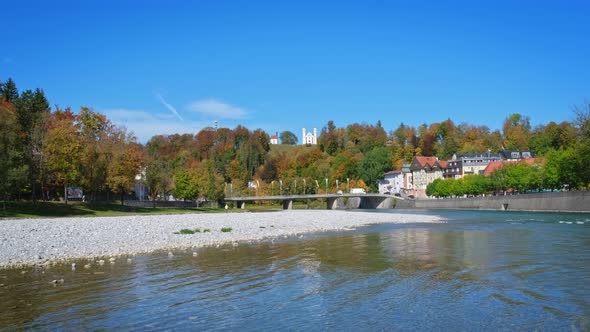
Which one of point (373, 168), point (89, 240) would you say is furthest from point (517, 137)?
point (89, 240)

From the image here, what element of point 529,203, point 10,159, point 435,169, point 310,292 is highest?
point 435,169

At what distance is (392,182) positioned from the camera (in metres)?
195

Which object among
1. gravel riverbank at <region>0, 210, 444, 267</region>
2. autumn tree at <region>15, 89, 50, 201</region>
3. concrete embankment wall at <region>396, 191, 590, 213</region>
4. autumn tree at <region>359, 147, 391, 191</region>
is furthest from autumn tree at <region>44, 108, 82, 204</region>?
autumn tree at <region>359, 147, 391, 191</region>

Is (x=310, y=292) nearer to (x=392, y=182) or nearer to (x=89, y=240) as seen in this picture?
(x=89, y=240)

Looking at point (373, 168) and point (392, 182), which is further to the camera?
point (392, 182)

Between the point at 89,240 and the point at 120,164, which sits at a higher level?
the point at 120,164

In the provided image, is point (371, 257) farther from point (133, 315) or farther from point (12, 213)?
point (12, 213)

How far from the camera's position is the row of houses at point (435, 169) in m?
161

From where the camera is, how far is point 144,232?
35.1 meters

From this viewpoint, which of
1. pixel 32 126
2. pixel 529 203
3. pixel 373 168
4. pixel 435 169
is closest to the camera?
pixel 32 126

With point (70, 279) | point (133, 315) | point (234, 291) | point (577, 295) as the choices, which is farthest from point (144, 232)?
point (577, 295)

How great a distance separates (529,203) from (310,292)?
82.5m

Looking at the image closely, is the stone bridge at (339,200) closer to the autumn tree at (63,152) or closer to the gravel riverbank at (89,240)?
the autumn tree at (63,152)

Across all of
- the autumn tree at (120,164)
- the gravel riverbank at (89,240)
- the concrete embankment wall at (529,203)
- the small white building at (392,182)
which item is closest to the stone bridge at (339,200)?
the concrete embankment wall at (529,203)
